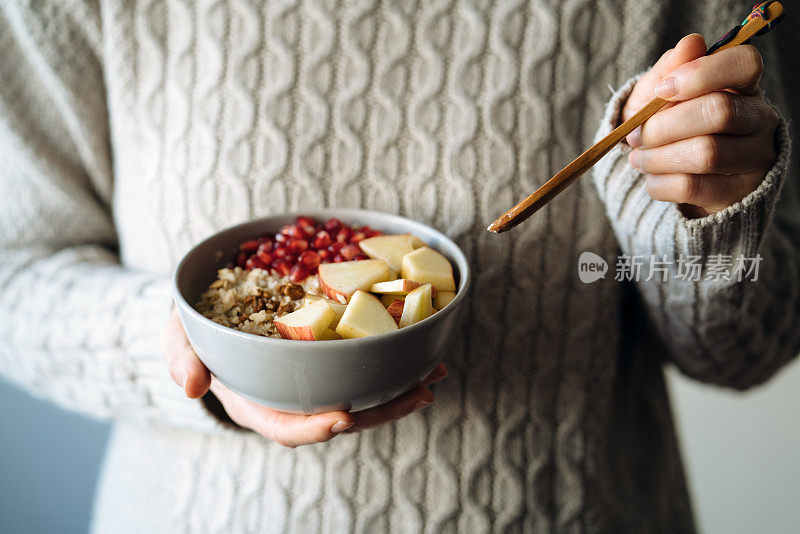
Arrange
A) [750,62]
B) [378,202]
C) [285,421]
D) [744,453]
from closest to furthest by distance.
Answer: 1. [750,62]
2. [285,421]
3. [378,202]
4. [744,453]

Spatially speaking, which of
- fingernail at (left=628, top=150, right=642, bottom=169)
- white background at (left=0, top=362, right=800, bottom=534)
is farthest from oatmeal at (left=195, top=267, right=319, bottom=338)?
white background at (left=0, top=362, right=800, bottom=534)

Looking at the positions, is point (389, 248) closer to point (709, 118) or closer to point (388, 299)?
point (388, 299)

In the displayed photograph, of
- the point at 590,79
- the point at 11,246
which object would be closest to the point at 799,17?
the point at 590,79

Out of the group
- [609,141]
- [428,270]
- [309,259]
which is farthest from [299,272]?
[609,141]

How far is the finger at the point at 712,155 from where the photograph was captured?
1.16 ft

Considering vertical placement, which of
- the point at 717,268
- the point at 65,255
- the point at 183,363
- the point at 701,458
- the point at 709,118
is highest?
the point at 709,118

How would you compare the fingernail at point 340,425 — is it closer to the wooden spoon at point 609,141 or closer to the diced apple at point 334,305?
the diced apple at point 334,305

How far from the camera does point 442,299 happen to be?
43 centimetres

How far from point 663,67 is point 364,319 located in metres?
0.29

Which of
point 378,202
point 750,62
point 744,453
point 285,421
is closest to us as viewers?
point 750,62

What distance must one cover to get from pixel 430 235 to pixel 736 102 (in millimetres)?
271

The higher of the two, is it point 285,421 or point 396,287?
point 396,287

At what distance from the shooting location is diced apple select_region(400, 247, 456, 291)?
432 mm

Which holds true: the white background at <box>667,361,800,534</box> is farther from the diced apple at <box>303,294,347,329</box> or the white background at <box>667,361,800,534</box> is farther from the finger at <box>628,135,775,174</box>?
the diced apple at <box>303,294,347,329</box>
